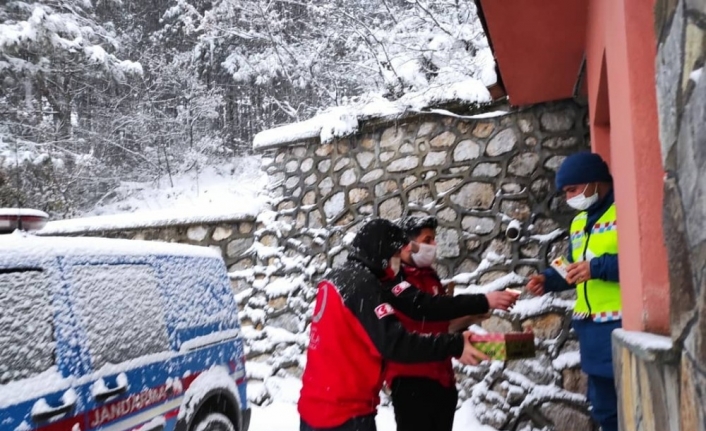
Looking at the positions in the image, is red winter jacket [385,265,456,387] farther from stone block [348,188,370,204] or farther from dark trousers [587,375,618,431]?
stone block [348,188,370,204]

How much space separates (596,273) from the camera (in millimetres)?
2715

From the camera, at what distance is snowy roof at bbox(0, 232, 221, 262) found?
250cm

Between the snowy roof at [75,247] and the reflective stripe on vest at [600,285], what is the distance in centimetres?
241

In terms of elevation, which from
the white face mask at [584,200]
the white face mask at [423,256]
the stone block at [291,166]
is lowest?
the white face mask at [423,256]

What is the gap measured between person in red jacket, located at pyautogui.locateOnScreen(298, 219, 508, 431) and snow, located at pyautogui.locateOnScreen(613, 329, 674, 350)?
0.78 m

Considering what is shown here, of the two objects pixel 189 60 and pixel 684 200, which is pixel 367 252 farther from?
pixel 189 60

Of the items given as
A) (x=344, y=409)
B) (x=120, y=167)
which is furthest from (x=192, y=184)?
(x=344, y=409)

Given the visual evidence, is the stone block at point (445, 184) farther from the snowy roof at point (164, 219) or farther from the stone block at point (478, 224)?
the snowy roof at point (164, 219)

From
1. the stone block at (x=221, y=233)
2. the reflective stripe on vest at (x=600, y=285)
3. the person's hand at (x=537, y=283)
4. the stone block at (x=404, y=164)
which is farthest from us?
the stone block at (x=221, y=233)

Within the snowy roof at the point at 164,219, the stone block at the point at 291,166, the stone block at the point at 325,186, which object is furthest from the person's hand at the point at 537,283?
the snowy roof at the point at 164,219

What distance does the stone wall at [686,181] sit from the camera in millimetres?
1203

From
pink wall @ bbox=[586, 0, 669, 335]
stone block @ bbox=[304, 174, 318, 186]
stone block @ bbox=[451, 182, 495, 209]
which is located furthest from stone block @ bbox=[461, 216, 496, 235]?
pink wall @ bbox=[586, 0, 669, 335]

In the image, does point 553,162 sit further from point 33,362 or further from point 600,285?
→ point 33,362

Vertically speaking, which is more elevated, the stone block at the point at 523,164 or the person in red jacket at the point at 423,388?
the stone block at the point at 523,164
